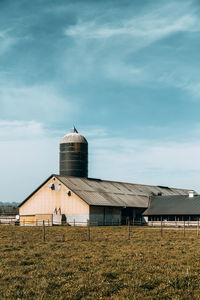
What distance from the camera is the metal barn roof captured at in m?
62.9

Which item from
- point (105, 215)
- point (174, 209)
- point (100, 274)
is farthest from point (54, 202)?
point (100, 274)

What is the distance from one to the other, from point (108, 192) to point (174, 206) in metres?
11.5

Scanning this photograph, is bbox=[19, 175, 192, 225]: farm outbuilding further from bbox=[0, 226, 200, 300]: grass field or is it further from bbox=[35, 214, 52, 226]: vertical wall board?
bbox=[0, 226, 200, 300]: grass field

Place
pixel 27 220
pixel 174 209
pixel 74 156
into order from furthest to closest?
pixel 74 156
pixel 27 220
pixel 174 209

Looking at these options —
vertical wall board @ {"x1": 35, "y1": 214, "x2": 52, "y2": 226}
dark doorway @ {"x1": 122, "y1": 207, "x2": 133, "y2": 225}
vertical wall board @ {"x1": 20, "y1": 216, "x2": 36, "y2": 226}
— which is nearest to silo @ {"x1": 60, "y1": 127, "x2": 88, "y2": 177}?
vertical wall board @ {"x1": 20, "y1": 216, "x2": 36, "y2": 226}

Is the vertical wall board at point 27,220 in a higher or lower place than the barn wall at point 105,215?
lower

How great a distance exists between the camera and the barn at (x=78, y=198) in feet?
200

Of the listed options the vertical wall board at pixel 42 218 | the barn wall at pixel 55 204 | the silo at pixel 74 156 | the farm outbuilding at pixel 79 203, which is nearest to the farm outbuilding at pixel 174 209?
the farm outbuilding at pixel 79 203

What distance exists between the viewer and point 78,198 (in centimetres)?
6106

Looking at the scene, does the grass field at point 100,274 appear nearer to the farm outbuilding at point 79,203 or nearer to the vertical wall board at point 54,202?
the farm outbuilding at point 79,203

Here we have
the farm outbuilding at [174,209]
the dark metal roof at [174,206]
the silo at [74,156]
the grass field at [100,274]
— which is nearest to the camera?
the grass field at [100,274]

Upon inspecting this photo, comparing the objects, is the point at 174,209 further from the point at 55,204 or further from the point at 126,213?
the point at 55,204

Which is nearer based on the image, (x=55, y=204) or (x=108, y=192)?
(x=55, y=204)

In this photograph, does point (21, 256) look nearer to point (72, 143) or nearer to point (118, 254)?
point (118, 254)
